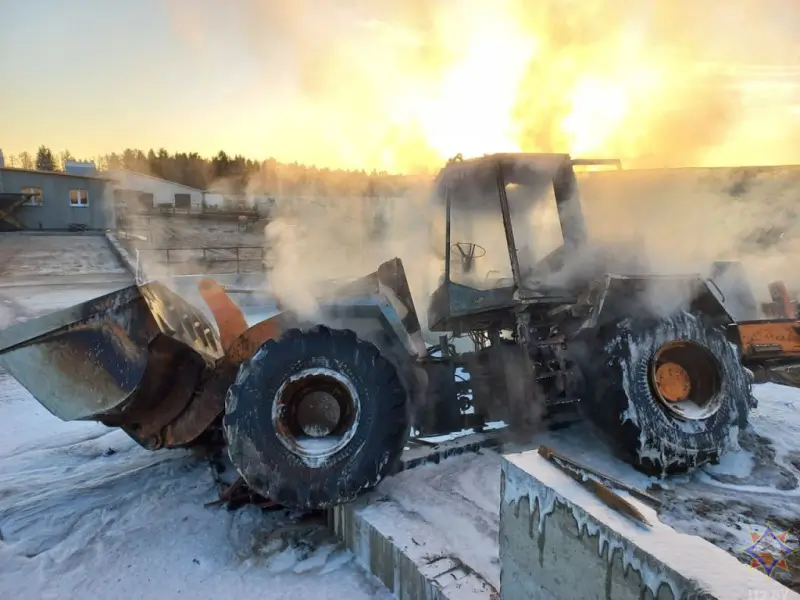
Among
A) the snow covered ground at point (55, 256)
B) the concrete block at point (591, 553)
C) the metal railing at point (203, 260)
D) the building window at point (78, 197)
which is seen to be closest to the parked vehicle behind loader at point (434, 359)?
the concrete block at point (591, 553)

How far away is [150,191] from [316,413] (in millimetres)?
Result: 36213

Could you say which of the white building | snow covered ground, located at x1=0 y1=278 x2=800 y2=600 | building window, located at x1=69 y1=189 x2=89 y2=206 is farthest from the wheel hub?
building window, located at x1=69 y1=189 x2=89 y2=206

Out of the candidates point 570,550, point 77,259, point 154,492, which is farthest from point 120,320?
point 77,259

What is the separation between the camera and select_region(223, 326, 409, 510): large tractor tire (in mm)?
3953

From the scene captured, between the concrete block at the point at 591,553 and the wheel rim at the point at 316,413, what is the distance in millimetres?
1821

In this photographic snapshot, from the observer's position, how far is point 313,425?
437 cm

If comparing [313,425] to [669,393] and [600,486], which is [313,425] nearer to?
[600,486]

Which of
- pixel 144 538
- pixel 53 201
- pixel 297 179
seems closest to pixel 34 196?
pixel 53 201

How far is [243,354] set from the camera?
4723 millimetres

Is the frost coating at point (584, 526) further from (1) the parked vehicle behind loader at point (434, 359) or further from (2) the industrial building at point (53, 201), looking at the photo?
(2) the industrial building at point (53, 201)

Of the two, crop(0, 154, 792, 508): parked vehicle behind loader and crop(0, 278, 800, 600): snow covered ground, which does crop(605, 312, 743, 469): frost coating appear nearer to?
crop(0, 154, 792, 508): parked vehicle behind loader

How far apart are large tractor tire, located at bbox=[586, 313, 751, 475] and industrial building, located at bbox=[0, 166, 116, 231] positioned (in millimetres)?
31714

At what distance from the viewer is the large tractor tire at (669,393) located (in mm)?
4570

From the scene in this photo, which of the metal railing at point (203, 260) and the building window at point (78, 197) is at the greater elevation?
the building window at point (78, 197)
